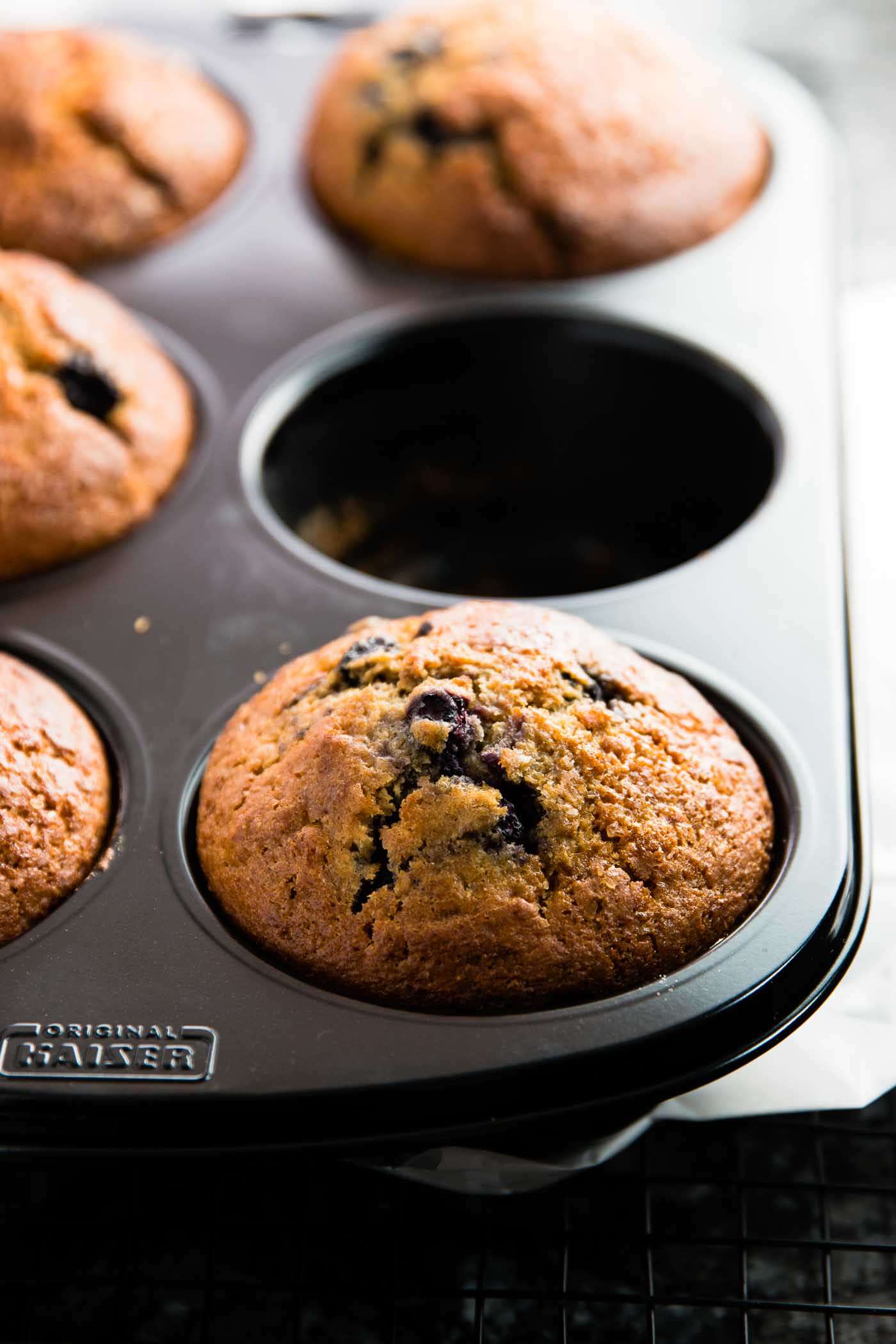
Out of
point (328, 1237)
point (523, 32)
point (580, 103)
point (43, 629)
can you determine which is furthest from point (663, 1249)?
point (523, 32)

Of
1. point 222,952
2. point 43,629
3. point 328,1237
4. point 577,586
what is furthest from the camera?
point 577,586

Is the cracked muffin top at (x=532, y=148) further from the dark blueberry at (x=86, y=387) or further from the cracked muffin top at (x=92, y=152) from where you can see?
the dark blueberry at (x=86, y=387)

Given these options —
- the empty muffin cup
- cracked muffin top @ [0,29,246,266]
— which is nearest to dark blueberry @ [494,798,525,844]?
the empty muffin cup

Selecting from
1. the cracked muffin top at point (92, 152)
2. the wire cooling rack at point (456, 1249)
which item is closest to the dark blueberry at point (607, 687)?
the wire cooling rack at point (456, 1249)

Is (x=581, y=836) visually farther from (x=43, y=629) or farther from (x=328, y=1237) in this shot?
(x=43, y=629)

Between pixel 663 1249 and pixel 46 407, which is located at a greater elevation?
pixel 46 407
